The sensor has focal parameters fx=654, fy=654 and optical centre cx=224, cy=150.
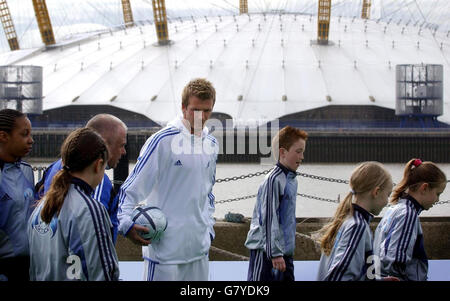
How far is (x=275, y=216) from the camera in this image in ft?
15.5

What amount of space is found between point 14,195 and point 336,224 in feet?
6.65

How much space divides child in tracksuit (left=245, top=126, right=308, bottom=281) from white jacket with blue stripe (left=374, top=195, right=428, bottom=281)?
82 centimetres

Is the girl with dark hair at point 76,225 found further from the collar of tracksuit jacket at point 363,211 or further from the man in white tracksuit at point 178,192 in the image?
the collar of tracksuit jacket at point 363,211

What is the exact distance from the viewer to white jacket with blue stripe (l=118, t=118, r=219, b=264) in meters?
4.18

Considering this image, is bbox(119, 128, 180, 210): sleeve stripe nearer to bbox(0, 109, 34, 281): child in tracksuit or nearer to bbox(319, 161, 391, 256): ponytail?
bbox(0, 109, 34, 281): child in tracksuit

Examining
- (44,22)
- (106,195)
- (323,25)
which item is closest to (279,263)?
(106,195)

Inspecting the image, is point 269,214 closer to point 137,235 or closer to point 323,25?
point 137,235

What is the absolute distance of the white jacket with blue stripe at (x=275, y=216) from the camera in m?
4.70

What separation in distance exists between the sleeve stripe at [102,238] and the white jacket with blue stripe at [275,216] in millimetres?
1668

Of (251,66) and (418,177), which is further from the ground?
(418,177)

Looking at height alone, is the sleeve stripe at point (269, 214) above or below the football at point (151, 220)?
below

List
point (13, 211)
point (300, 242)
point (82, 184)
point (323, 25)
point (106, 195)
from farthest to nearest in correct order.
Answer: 1. point (323, 25)
2. point (300, 242)
3. point (13, 211)
4. point (106, 195)
5. point (82, 184)
